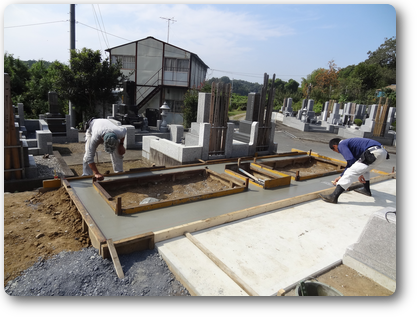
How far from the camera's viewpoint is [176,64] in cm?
2266

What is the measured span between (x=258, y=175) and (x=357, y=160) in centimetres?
232

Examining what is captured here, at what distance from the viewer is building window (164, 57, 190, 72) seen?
2255 cm

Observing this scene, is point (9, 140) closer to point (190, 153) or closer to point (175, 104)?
point (190, 153)

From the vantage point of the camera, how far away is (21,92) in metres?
22.3

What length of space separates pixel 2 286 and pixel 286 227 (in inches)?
137

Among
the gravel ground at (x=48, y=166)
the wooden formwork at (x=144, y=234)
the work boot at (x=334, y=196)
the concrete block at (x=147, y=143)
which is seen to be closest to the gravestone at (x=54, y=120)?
the gravel ground at (x=48, y=166)

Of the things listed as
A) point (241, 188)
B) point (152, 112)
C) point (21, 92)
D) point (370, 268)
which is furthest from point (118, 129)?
point (21, 92)

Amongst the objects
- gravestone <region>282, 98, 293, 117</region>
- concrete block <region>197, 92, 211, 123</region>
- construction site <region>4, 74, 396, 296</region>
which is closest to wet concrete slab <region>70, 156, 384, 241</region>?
construction site <region>4, 74, 396, 296</region>

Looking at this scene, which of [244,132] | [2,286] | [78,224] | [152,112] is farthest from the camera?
[152,112]

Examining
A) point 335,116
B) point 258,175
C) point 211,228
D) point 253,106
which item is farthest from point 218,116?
point 335,116

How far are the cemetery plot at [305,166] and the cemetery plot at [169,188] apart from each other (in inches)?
76.6

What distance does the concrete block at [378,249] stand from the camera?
9.32 ft

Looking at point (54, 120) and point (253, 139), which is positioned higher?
point (253, 139)
